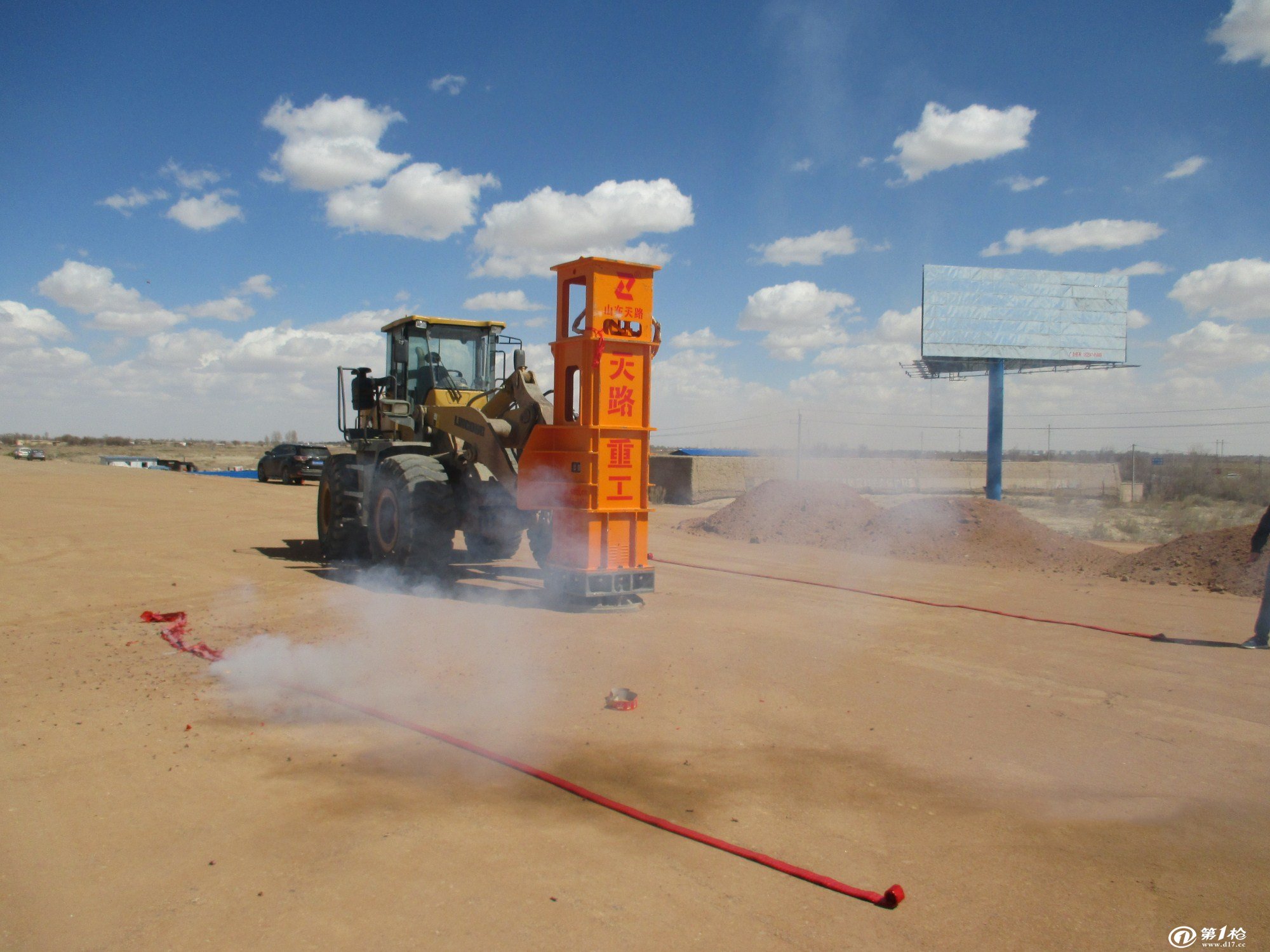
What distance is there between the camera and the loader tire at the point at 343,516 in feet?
40.9

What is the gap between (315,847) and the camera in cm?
380

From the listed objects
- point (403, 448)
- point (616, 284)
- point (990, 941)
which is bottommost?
point (990, 941)

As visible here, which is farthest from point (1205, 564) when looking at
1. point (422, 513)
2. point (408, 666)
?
point (408, 666)

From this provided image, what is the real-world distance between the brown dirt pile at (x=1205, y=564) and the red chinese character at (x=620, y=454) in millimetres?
9020

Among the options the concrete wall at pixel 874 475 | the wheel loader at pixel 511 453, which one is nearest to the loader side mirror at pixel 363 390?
the wheel loader at pixel 511 453

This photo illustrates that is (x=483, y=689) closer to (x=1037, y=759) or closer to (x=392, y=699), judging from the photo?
(x=392, y=699)

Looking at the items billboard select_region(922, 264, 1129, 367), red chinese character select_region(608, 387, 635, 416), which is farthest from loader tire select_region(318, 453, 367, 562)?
billboard select_region(922, 264, 1129, 367)

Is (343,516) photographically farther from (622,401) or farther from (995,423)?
(995,423)

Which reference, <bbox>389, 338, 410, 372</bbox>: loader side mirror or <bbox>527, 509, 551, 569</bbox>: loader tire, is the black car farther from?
<bbox>527, 509, 551, 569</bbox>: loader tire

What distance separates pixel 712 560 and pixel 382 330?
21.8 feet

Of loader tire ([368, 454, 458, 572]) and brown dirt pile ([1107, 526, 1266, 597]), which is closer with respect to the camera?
loader tire ([368, 454, 458, 572])

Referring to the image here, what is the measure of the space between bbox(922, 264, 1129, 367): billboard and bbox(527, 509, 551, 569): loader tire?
21.6 meters

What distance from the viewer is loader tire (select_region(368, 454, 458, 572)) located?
33.8ft

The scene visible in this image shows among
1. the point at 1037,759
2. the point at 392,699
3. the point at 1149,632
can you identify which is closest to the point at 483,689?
the point at 392,699
